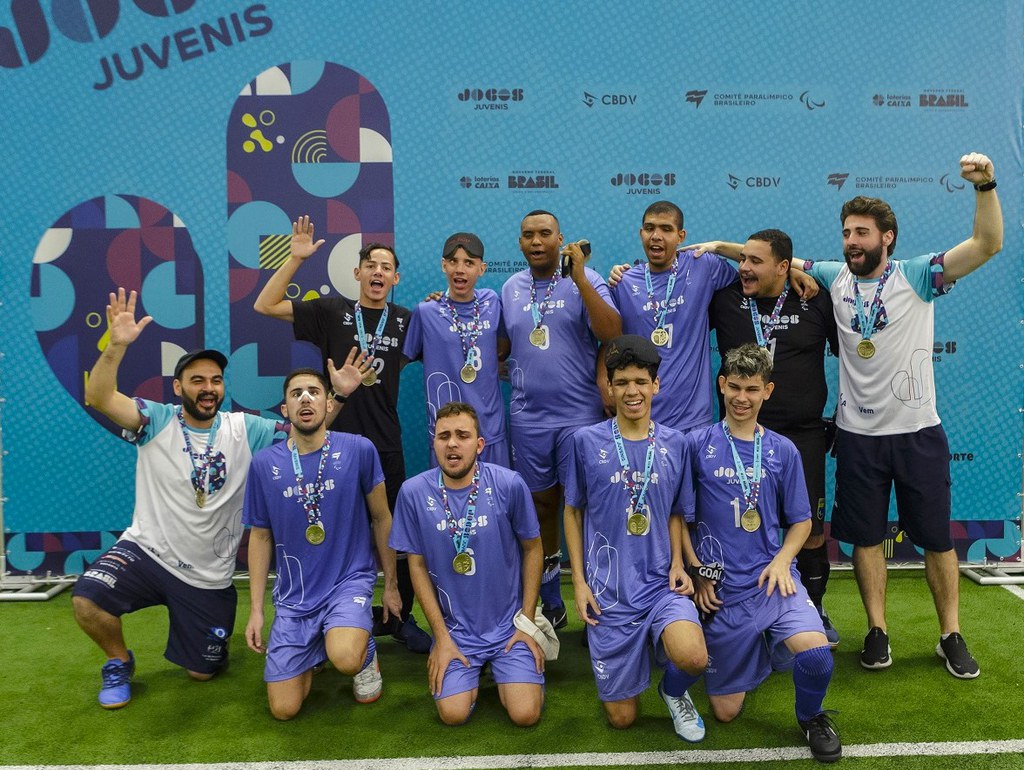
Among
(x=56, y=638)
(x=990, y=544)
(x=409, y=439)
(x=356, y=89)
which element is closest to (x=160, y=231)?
(x=356, y=89)

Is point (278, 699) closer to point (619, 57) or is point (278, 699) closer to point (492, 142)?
point (492, 142)

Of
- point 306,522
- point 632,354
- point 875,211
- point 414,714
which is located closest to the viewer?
point 632,354

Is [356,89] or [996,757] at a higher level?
[356,89]

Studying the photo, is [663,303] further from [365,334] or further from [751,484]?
[365,334]

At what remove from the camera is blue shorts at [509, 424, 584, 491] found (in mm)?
4199

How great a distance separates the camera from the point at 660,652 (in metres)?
3.31

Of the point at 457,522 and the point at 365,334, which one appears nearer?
the point at 457,522

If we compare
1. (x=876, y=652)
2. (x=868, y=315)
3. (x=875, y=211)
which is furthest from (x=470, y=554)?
(x=875, y=211)

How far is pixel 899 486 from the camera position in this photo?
3.98 metres

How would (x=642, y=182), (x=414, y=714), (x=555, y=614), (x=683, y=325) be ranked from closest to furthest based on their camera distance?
(x=414, y=714), (x=683, y=325), (x=555, y=614), (x=642, y=182)

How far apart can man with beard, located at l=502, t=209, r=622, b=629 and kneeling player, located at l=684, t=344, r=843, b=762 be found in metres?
0.84

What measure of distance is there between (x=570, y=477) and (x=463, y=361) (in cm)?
107

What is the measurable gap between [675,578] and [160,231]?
12.1ft

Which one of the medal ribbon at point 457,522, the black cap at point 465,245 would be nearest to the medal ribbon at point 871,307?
the black cap at point 465,245
